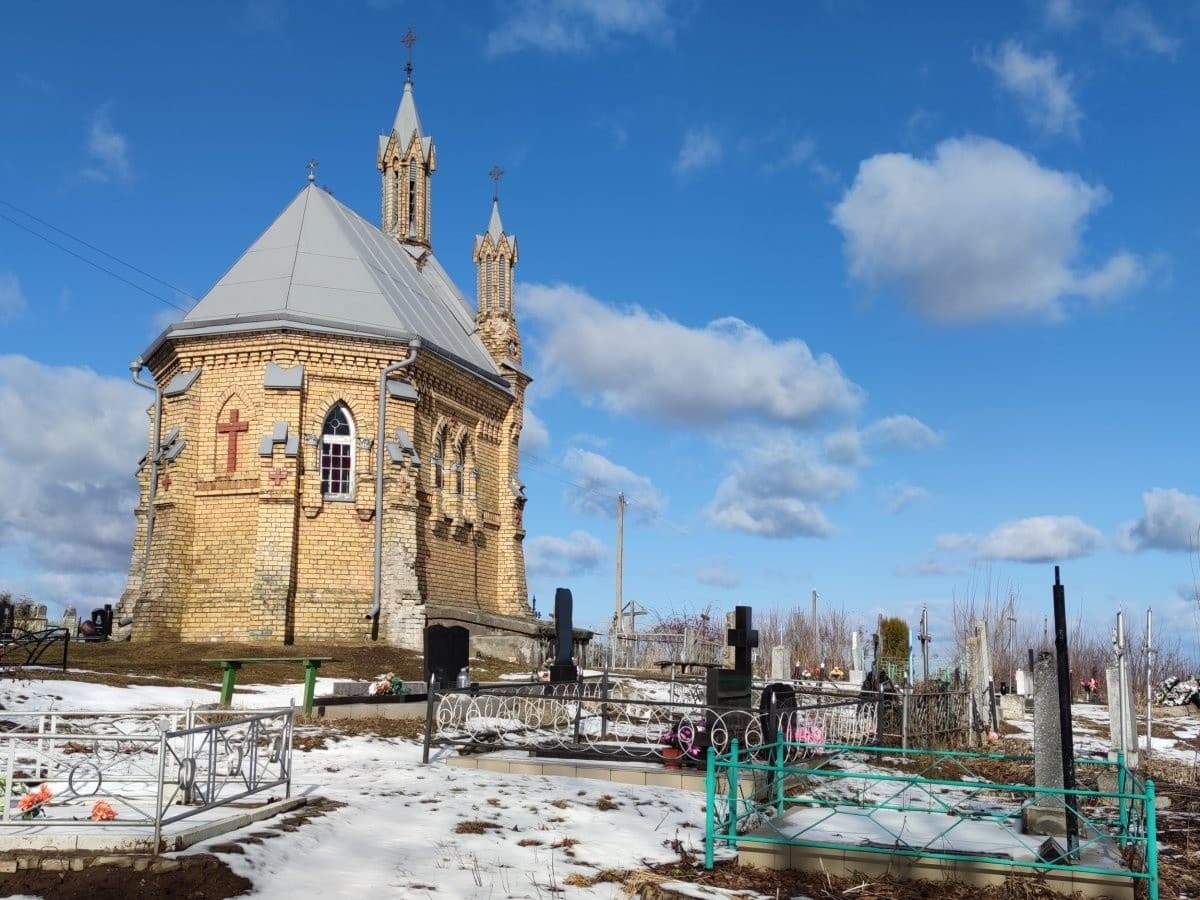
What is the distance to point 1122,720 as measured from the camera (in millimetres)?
15648

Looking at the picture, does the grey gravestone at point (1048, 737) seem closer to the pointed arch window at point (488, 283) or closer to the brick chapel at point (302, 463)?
the brick chapel at point (302, 463)

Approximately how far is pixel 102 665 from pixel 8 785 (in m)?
15.1

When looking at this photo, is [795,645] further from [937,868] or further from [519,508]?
[937,868]

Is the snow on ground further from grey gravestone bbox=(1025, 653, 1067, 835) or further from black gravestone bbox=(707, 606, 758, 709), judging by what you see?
grey gravestone bbox=(1025, 653, 1067, 835)

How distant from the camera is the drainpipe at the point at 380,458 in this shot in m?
28.7

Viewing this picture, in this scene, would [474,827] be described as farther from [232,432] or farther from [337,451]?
[232,432]

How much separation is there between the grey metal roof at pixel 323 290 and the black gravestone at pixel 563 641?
1330 cm

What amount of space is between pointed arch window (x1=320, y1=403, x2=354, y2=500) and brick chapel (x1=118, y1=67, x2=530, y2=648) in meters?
0.04

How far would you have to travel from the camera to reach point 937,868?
332 inches

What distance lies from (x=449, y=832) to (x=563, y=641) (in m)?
8.78

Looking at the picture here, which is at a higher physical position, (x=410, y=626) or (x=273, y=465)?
(x=273, y=465)

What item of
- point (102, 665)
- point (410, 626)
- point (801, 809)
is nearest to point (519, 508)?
point (410, 626)

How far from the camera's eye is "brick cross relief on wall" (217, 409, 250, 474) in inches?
1146

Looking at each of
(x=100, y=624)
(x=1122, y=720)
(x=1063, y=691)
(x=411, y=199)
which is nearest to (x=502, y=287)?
(x=411, y=199)
